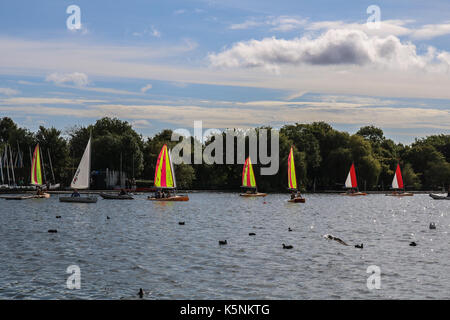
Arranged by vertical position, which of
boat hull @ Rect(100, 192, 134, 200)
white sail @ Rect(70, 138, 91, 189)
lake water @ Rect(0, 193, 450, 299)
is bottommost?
lake water @ Rect(0, 193, 450, 299)

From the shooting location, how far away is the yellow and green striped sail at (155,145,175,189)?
9788cm

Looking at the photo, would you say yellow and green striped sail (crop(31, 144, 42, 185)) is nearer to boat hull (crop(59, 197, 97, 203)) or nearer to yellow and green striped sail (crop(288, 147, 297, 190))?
boat hull (crop(59, 197, 97, 203))

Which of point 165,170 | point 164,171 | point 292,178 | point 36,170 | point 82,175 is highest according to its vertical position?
point 36,170

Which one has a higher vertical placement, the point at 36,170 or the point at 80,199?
the point at 36,170

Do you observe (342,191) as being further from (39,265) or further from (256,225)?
(39,265)

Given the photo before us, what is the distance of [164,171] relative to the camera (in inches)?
3883

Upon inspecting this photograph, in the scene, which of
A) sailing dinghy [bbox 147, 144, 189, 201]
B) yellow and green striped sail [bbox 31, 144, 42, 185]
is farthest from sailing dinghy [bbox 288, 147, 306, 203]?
yellow and green striped sail [bbox 31, 144, 42, 185]

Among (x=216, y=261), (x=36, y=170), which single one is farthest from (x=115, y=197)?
(x=216, y=261)

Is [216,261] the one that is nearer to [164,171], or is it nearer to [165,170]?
[165,170]

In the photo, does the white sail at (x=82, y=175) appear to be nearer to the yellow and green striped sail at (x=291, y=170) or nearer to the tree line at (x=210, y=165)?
the yellow and green striped sail at (x=291, y=170)

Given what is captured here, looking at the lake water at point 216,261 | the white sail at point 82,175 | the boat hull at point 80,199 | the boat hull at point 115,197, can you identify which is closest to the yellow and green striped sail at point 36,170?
the boat hull at point 115,197
